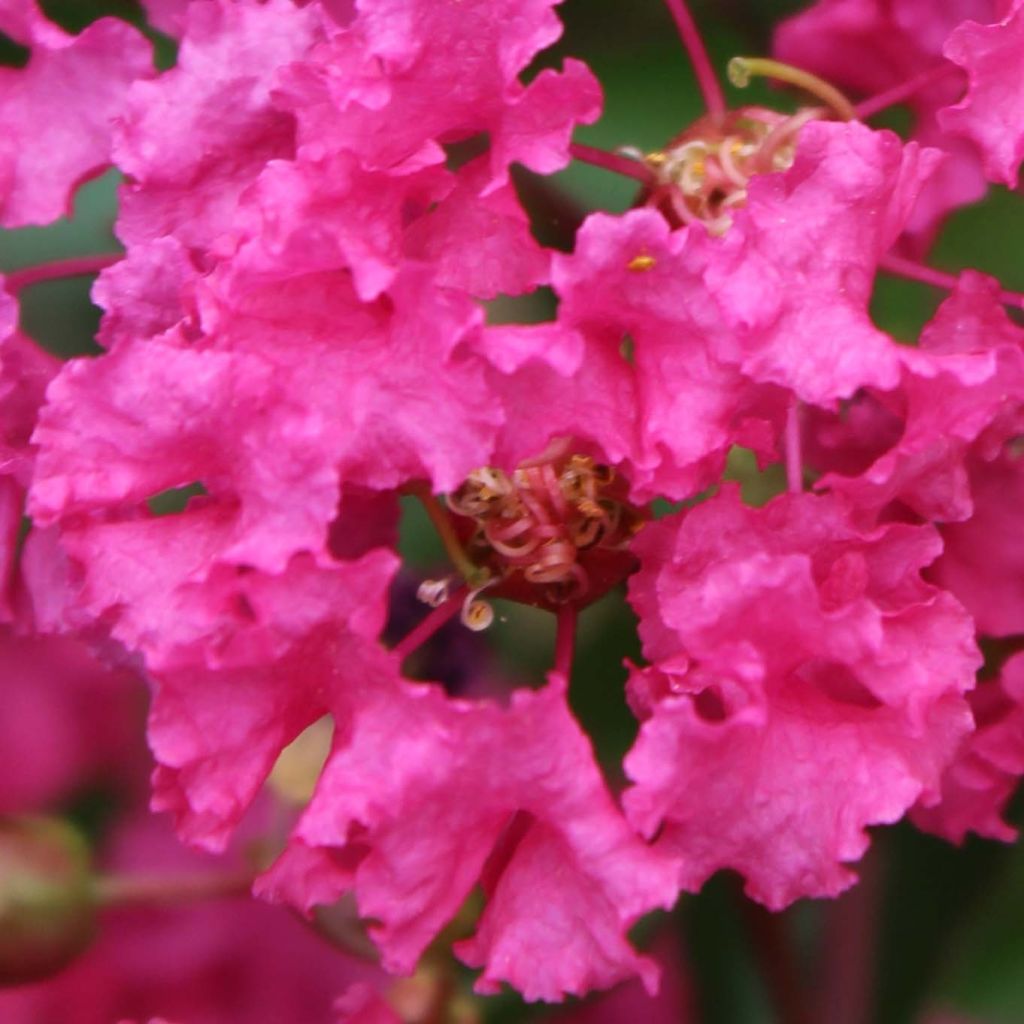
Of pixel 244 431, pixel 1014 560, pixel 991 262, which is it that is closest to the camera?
pixel 244 431

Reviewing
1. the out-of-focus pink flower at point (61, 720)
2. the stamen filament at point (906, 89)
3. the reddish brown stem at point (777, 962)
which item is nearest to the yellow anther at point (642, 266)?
the stamen filament at point (906, 89)

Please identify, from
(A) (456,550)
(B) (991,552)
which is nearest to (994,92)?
(B) (991,552)

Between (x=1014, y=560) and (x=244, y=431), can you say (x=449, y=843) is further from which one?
(x=1014, y=560)

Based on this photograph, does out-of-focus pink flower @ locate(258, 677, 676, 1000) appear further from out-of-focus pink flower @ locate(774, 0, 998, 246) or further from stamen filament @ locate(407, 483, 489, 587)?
out-of-focus pink flower @ locate(774, 0, 998, 246)

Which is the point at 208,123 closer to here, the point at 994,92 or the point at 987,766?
the point at 994,92

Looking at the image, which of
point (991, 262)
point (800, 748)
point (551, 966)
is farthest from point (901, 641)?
point (991, 262)

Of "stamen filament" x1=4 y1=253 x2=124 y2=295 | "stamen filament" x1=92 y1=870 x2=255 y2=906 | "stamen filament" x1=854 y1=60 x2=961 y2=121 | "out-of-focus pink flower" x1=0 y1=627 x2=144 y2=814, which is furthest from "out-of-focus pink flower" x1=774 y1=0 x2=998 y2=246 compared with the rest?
"out-of-focus pink flower" x1=0 y1=627 x2=144 y2=814

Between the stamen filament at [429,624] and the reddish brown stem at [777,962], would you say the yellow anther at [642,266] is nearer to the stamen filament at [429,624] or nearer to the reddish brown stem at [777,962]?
the stamen filament at [429,624]
